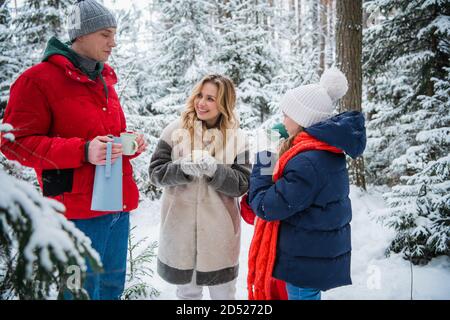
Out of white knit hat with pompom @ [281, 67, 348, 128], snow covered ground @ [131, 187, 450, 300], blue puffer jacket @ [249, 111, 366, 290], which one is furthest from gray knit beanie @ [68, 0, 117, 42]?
snow covered ground @ [131, 187, 450, 300]

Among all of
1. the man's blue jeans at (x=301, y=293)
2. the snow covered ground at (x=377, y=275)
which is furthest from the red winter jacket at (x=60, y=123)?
the snow covered ground at (x=377, y=275)

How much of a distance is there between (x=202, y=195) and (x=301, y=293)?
1.06 meters

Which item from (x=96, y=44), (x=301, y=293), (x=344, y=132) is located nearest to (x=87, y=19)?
(x=96, y=44)

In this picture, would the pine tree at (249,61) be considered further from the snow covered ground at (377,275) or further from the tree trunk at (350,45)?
the snow covered ground at (377,275)

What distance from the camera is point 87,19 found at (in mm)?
2172

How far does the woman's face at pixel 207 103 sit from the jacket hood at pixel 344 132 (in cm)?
90

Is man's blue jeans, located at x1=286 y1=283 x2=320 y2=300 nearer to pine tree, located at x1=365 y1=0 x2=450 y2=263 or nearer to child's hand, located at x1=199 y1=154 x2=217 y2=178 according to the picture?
child's hand, located at x1=199 y1=154 x2=217 y2=178

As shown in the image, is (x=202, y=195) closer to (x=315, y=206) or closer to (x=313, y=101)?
(x=315, y=206)

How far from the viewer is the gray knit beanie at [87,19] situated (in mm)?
2170

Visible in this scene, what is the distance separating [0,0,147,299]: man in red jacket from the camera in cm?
189

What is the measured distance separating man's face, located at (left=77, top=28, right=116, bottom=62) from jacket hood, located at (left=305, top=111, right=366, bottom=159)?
161 centimetres

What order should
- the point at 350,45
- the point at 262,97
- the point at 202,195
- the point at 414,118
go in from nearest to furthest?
the point at 202,195
the point at 350,45
the point at 414,118
the point at 262,97

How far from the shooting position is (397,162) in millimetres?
4672
